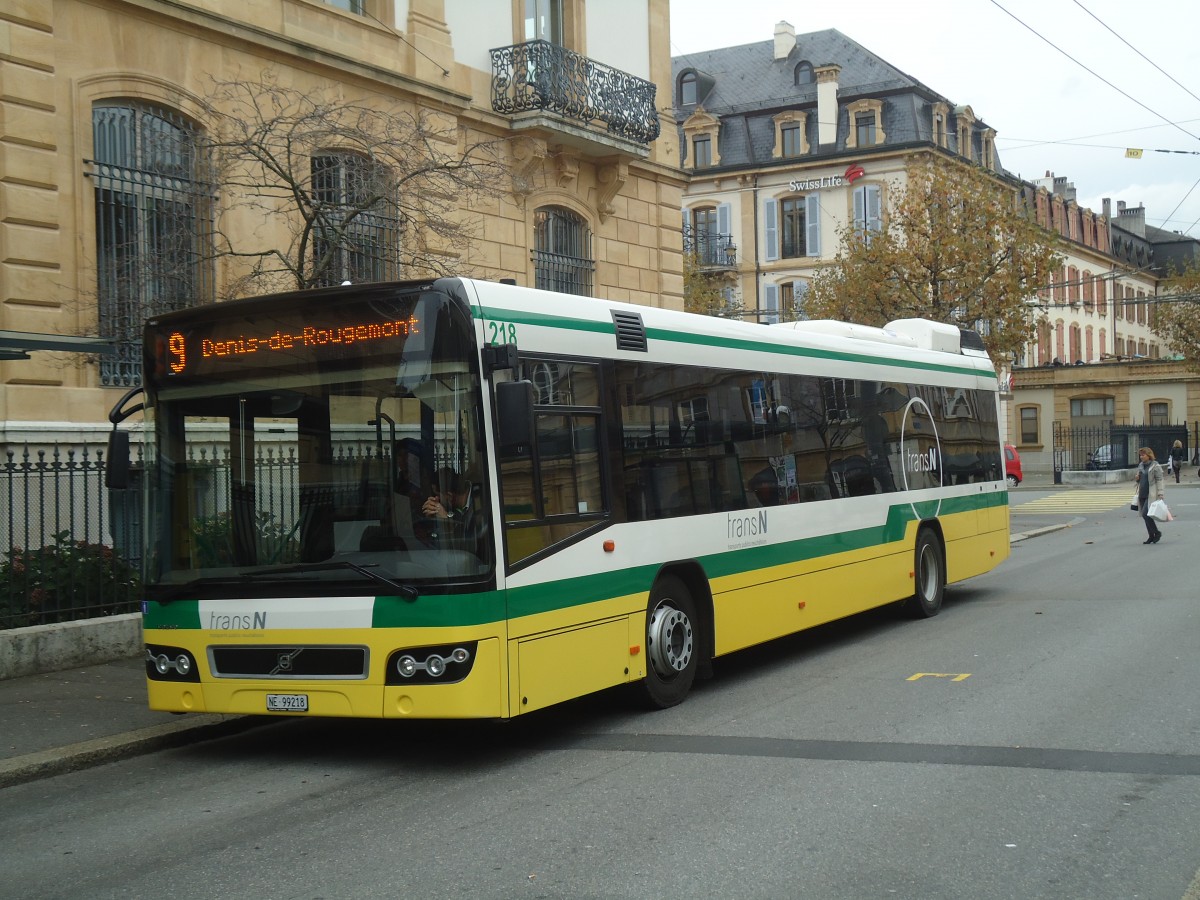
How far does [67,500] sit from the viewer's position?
1331 centimetres

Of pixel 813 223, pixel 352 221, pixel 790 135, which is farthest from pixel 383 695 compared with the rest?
pixel 790 135

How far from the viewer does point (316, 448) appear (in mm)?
7980

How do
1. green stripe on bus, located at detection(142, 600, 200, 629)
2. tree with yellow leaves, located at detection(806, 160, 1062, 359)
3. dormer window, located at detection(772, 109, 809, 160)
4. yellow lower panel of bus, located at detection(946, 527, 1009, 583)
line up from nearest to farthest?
green stripe on bus, located at detection(142, 600, 200, 629) < yellow lower panel of bus, located at detection(946, 527, 1009, 583) < tree with yellow leaves, located at detection(806, 160, 1062, 359) < dormer window, located at detection(772, 109, 809, 160)

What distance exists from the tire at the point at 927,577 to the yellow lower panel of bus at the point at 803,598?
0.29m

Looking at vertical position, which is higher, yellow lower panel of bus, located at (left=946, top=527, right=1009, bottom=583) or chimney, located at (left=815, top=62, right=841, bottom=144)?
chimney, located at (left=815, top=62, right=841, bottom=144)

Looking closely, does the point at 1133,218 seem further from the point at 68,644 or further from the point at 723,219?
the point at 68,644

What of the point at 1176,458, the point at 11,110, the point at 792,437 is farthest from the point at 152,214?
the point at 1176,458

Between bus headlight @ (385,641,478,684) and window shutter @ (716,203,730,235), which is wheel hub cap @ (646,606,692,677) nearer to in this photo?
bus headlight @ (385,641,478,684)

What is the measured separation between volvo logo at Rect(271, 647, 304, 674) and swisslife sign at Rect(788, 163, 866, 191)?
51091 millimetres

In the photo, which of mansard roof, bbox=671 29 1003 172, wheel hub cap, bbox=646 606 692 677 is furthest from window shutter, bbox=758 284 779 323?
wheel hub cap, bbox=646 606 692 677

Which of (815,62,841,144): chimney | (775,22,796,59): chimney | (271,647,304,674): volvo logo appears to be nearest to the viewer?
(271,647,304,674): volvo logo

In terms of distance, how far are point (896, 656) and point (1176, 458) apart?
43.3m

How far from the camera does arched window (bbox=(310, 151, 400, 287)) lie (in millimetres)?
12258

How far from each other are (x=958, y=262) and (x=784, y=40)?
105 ft
